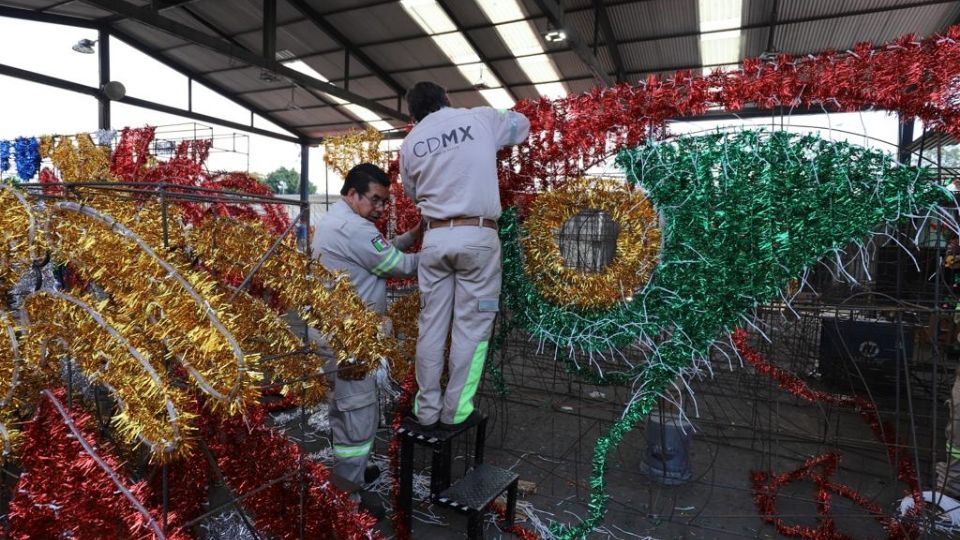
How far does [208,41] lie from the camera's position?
752 cm

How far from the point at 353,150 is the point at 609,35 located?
695 centimetres

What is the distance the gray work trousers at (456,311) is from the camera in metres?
2.20

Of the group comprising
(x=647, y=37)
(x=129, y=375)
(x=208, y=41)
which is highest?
(x=647, y=37)

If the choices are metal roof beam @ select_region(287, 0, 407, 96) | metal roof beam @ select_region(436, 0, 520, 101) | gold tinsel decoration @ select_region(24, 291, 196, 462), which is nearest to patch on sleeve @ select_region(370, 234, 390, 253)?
gold tinsel decoration @ select_region(24, 291, 196, 462)

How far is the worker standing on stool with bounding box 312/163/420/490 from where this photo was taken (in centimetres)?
249

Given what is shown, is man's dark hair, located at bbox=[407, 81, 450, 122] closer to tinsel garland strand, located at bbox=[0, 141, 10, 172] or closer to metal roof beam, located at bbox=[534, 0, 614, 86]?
tinsel garland strand, located at bbox=[0, 141, 10, 172]

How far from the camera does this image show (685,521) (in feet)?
8.35

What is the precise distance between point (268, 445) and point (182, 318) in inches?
31.7

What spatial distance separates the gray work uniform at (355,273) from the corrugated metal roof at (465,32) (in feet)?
19.6

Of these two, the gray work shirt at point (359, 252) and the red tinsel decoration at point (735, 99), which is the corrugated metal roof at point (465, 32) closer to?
the red tinsel decoration at point (735, 99)

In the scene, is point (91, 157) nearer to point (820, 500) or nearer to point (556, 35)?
point (556, 35)

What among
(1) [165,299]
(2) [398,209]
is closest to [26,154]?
(2) [398,209]

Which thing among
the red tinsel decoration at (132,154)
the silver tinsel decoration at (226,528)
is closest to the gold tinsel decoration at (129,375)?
the silver tinsel decoration at (226,528)

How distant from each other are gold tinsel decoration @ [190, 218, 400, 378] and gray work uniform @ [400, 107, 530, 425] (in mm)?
476
